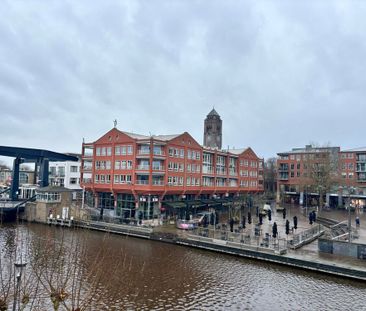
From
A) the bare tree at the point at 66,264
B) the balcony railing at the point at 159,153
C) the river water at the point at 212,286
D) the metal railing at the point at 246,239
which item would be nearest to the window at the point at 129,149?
the balcony railing at the point at 159,153

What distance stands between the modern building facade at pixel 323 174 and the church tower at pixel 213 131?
23.9m

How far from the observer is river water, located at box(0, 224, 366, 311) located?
18938 mm

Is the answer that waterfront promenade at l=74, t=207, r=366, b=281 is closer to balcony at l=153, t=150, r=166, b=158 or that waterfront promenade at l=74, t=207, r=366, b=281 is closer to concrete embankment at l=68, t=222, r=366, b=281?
concrete embankment at l=68, t=222, r=366, b=281

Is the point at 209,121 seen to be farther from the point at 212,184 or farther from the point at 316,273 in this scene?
the point at 316,273

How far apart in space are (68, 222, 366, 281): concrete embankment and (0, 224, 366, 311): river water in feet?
1.87

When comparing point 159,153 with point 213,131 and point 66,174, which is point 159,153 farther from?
point 213,131

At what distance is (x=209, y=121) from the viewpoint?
109688 mm

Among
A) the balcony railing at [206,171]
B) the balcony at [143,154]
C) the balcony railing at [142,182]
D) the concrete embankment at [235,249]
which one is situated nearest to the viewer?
the concrete embankment at [235,249]

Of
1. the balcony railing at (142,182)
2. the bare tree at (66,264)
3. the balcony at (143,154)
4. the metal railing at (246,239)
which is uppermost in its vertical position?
the balcony at (143,154)

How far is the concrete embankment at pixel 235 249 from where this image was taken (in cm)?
2398

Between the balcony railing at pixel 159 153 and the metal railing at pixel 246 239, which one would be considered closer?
the metal railing at pixel 246 239

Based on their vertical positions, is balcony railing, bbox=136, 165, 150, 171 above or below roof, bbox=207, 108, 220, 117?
below

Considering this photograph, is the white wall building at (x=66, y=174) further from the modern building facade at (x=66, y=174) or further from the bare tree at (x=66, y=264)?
the bare tree at (x=66, y=264)

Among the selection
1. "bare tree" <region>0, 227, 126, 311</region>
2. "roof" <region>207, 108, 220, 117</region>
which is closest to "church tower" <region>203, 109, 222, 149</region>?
"roof" <region>207, 108, 220, 117</region>
